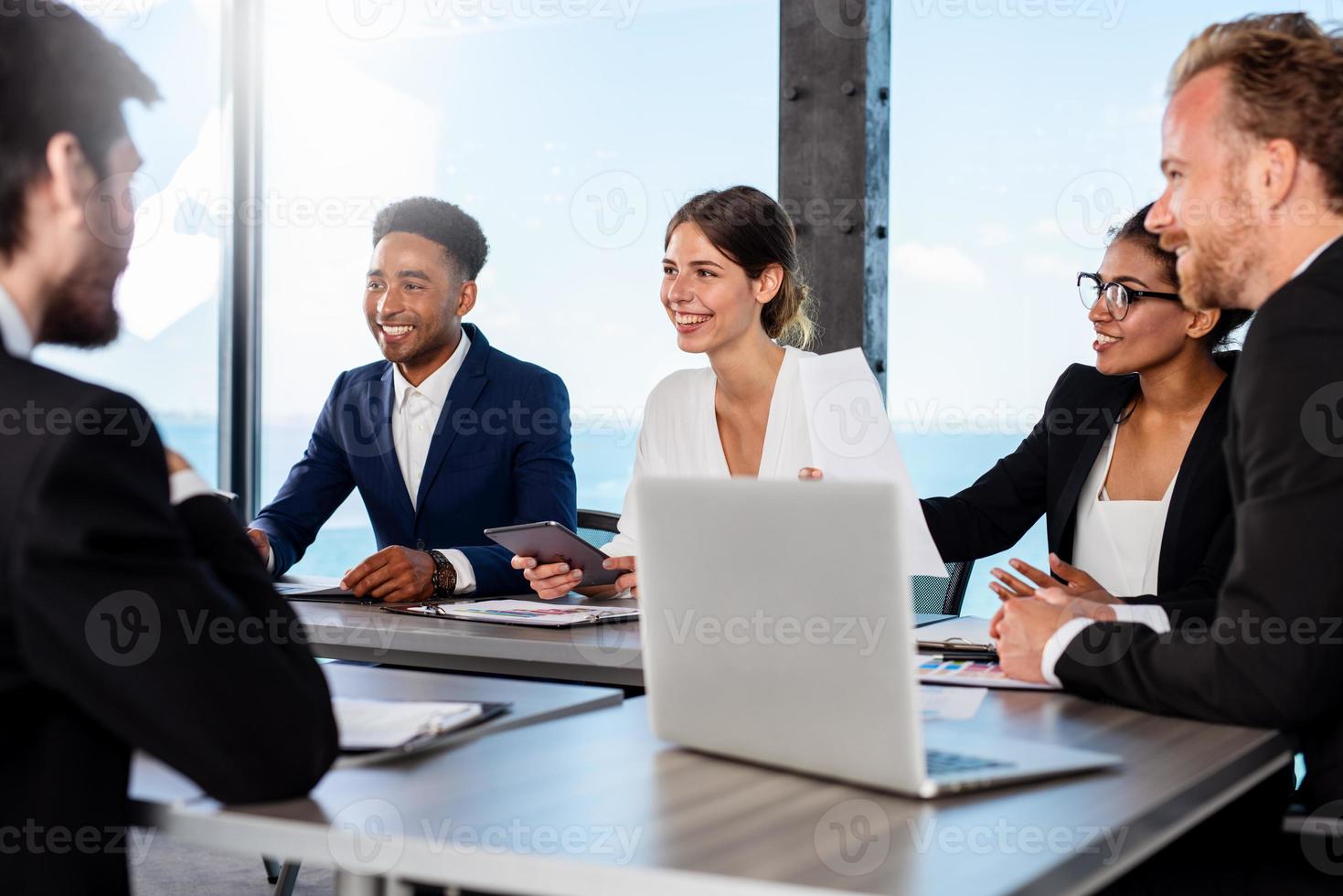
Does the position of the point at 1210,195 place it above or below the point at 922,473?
above

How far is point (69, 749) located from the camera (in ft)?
3.78

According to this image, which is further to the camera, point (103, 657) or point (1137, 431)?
point (1137, 431)

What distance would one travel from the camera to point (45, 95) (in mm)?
1180

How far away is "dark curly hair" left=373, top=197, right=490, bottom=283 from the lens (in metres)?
3.63

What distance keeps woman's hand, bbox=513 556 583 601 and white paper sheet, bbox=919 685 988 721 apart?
42.4 inches

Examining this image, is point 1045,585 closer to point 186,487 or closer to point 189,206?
point 186,487

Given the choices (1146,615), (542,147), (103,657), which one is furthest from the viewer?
(542,147)

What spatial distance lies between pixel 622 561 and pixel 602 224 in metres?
3.00

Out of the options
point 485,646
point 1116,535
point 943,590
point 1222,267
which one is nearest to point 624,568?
point 485,646

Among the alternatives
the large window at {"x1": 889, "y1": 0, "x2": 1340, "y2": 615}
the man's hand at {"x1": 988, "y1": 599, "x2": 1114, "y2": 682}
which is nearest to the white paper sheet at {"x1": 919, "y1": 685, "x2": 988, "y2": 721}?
the man's hand at {"x1": 988, "y1": 599, "x2": 1114, "y2": 682}

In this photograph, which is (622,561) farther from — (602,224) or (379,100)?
(379,100)

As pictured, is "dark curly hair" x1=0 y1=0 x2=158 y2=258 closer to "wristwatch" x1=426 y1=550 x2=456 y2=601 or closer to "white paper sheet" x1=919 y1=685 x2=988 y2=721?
"white paper sheet" x1=919 y1=685 x2=988 y2=721

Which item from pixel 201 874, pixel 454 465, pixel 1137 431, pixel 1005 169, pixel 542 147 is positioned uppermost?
pixel 542 147

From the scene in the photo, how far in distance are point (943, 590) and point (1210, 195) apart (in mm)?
1371
